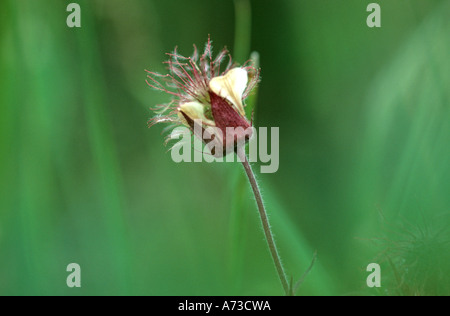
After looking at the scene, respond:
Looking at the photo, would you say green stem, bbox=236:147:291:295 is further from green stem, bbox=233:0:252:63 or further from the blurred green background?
green stem, bbox=233:0:252:63

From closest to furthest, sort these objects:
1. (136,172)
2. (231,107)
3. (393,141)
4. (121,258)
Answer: (231,107) < (121,258) < (393,141) < (136,172)

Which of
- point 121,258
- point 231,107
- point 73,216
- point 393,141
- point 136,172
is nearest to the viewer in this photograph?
point 231,107

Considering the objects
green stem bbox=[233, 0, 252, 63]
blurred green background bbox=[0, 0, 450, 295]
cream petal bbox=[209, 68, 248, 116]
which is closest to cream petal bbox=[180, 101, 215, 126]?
cream petal bbox=[209, 68, 248, 116]

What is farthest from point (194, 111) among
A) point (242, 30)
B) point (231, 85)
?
point (242, 30)
